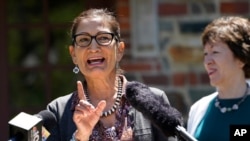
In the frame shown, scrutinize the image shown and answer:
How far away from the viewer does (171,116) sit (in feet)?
8.56

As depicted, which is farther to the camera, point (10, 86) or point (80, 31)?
point (10, 86)

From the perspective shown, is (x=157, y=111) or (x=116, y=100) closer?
(x=157, y=111)

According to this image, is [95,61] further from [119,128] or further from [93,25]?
[119,128]

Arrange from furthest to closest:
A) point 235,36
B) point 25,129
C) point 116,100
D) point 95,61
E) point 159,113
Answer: point 235,36, point 116,100, point 95,61, point 159,113, point 25,129

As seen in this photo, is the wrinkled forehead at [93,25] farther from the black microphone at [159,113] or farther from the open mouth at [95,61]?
the black microphone at [159,113]

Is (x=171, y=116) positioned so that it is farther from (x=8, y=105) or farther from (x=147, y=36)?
(x=8, y=105)

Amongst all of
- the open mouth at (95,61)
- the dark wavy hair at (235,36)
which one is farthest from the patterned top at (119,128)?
the dark wavy hair at (235,36)

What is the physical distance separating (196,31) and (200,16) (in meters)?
0.13

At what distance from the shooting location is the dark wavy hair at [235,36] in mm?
3463

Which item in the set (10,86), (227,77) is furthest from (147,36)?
(227,77)

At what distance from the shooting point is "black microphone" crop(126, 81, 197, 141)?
8.50 ft

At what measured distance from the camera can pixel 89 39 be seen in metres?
3.03

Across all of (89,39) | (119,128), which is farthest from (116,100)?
(89,39)

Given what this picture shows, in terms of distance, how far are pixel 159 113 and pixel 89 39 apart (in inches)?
22.4
